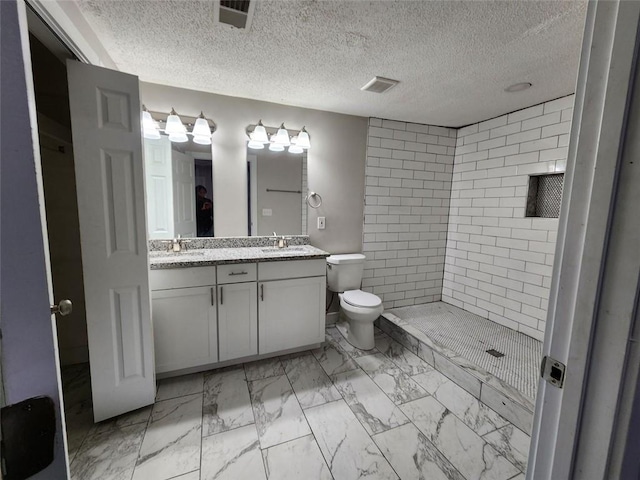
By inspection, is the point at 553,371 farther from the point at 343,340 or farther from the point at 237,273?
the point at 343,340

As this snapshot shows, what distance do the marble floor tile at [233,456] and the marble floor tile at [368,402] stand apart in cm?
61

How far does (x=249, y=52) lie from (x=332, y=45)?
51cm

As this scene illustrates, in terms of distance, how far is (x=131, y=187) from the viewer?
149 cm

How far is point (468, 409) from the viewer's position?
1.75 meters

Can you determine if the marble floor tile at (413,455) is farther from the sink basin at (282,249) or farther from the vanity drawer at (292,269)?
the sink basin at (282,249)

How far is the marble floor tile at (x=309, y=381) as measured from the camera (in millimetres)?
1810

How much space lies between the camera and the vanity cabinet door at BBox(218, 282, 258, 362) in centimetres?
199

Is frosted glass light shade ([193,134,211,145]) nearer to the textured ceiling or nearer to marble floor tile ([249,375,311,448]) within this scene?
the textured ceiling

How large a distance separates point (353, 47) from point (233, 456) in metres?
2.31

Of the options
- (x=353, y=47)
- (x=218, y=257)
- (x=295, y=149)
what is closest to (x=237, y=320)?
(x=218, y=257)

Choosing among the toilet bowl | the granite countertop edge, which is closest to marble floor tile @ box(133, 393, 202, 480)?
the granite countertop edge

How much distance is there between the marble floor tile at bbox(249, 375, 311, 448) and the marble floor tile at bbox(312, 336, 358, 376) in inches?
13.8

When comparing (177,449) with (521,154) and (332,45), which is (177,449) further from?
(521,154)

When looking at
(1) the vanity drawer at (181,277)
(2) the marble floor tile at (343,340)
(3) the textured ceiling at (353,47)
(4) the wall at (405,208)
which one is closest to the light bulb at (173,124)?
(3) the textured ceiling at (353,47)
